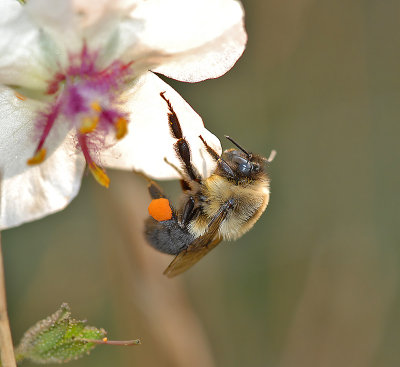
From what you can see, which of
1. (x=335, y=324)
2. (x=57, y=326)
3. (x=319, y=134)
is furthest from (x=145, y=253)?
(x=319, y=134)

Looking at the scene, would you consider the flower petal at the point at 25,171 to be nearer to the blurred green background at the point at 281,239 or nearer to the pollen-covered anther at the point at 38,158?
the pollen-covered anther at the point at 38,158

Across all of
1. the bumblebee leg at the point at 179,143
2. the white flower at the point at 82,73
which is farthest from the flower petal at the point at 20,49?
the bumblebee leg at the point at 179,143

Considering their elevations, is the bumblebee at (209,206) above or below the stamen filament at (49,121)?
below

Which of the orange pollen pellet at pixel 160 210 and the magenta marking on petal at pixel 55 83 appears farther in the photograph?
the orange pollen pellet at pixel 160 210

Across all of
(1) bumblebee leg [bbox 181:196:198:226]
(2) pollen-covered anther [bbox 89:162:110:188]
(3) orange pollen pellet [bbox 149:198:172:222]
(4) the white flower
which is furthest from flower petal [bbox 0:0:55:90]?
(1) bumblebee leg [bbox 181:196:198:226]

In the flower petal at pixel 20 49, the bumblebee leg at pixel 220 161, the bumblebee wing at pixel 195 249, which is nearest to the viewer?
the flower petal at pixel 20 49

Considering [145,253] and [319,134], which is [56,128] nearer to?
[145,253]

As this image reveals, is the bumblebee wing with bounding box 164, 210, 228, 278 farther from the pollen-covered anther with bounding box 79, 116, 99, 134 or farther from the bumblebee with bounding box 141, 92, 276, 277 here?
the pollen-covered anther with bounding box 79, 116, 99, 134

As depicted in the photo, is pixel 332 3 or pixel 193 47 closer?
pixel 193 47
